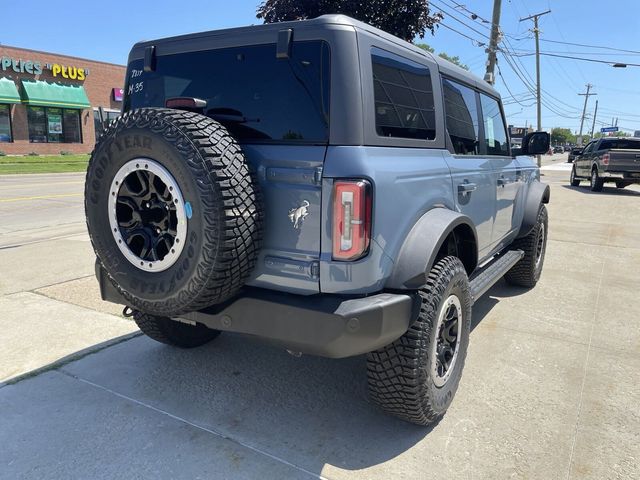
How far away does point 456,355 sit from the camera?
2.99 meters

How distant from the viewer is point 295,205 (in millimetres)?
2336

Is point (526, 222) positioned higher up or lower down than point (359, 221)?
lower down

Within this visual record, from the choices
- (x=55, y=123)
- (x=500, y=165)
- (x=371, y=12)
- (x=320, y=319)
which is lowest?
(x=320, y=319)

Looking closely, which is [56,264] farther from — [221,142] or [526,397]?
[526,397]

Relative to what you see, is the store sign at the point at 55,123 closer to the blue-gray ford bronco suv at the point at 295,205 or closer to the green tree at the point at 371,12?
the green tree at the point at 371,12

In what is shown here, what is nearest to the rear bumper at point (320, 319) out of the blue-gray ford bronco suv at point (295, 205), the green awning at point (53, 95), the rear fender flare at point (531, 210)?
the blue-gray ford bronco suv at point (295, 205)

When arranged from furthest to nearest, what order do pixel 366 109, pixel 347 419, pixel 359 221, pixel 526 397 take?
pixel 526 397, pixel 347 419, pixel 366 109, pixel 359 221

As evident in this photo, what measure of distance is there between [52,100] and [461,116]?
103 ft

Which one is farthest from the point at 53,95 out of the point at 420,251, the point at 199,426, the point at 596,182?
the point at 420,251

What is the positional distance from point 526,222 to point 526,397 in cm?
239

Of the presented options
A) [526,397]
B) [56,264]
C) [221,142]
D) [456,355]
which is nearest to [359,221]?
[221,142]

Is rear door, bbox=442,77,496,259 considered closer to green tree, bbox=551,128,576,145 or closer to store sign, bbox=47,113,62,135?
store sign, bbox=47,113,62,135

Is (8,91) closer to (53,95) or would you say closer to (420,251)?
(53,95)

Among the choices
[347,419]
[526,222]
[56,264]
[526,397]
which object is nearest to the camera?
[347,419]
